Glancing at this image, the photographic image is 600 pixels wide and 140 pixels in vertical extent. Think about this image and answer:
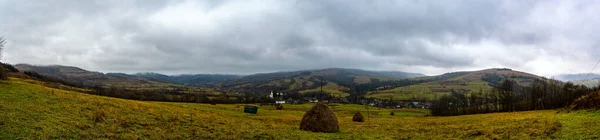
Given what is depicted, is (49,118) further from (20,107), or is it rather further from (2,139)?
(2,139)

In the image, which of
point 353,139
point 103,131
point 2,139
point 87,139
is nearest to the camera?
point 2,139

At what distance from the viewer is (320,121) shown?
34.4 meters

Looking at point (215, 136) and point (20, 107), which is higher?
point (20, 107)

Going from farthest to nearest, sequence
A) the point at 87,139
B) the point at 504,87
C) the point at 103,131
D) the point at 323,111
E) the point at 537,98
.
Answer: the point at 504,87 → the point at 537,98 → the point at 323,111 → the point at 103,131 → the point at 87,139

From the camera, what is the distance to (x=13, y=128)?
1897 centimetres

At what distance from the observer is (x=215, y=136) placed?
25.1m

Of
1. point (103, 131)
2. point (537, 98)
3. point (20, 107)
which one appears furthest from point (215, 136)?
point (537, 98)

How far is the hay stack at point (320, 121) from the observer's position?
3419 cm

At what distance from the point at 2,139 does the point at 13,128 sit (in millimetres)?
2848

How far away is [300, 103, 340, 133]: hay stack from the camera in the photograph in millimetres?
34188

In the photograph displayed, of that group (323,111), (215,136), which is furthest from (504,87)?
(215,136)

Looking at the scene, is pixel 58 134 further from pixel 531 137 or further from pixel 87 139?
pixel 531 137

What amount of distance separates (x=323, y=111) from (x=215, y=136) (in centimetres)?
1345

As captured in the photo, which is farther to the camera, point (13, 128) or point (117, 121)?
point (117, 121)
